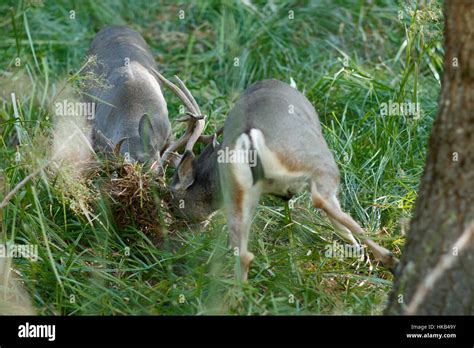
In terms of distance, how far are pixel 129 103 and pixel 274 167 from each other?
8.16ft

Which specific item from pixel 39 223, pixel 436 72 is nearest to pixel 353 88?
pixel 436 72

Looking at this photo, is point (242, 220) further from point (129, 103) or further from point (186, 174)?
point (129, 103)

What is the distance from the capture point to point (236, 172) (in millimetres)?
5254

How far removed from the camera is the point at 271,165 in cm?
527

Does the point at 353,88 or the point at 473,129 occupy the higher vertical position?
the point at 353,88

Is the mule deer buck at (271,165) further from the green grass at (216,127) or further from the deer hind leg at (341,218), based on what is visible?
the green grass at (216,127)

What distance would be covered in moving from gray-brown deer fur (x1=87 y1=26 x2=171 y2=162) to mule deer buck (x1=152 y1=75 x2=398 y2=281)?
3.90 feet

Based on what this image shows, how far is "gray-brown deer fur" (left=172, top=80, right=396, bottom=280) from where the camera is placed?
5.27 metres

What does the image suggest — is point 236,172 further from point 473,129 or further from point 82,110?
point 82,110

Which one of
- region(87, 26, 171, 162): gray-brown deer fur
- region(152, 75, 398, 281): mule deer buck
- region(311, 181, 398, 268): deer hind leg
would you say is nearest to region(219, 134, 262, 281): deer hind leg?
region(152, 75, 398, 281): mule deer buck

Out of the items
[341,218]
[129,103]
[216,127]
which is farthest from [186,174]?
[129,103]
